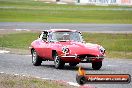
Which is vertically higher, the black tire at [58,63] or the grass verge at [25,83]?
the grass verge at [25,83]

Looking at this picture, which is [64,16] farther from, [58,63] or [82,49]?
[82,49]

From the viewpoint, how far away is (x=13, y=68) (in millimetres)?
20172

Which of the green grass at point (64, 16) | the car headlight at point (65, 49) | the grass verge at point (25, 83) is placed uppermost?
the grass verge at point (25, 83)

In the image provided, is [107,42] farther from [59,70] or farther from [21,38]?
[59,70]

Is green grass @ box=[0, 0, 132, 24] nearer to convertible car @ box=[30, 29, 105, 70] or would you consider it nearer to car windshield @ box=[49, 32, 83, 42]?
convertible car @ box=[30, 29, 105, 70]

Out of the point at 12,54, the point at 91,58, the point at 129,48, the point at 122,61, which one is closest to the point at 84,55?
the point at 91,58

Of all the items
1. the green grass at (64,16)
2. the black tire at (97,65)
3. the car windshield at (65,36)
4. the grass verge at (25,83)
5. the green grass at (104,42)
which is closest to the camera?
the grass verge at (25,83)

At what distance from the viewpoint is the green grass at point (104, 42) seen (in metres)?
29.2

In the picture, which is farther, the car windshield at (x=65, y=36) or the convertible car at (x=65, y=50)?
the car windshield at (x=65, y=36)

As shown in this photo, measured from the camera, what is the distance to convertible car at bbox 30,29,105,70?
64.6 ft

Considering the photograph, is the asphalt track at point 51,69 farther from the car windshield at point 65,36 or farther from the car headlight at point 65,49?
the car windshield at point 65,36

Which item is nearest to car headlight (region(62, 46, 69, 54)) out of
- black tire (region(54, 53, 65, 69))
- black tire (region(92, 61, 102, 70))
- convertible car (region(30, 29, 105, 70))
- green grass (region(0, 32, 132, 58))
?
convertible car (region(30, 29, 105, 70))

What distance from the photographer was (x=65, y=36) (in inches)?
835

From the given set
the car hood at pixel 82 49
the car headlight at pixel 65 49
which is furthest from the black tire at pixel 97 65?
the car headlight at pixel 65 49
